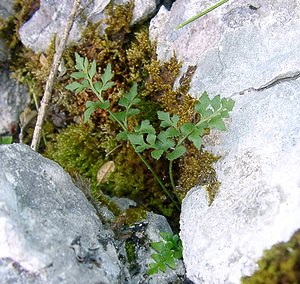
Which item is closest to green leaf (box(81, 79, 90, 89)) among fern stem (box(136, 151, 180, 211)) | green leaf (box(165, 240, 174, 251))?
fern stem (box(136, 151, 180, 211))

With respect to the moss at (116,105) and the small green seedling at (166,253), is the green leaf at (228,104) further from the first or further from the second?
the small green seedling at (166,253)

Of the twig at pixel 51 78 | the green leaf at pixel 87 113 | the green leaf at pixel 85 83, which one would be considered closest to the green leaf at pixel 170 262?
the green leaf at pixel 87 113

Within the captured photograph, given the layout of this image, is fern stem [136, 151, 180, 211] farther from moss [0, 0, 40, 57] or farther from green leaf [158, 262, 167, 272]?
moss [0, 0, 40, 57]

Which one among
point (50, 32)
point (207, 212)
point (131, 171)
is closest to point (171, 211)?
point (131, 171)

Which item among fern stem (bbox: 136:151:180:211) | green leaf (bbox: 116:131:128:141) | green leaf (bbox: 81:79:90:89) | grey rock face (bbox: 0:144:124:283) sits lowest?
grey rock face (bbox: 0:144:124:283)

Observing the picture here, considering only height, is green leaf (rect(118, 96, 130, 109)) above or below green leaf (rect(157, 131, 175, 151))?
above

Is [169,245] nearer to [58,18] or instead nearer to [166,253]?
[166,253]

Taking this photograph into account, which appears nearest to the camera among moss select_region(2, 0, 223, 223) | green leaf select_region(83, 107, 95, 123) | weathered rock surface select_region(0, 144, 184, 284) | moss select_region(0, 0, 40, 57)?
weathered rock surface select_region(0, 144, 184, 284)
